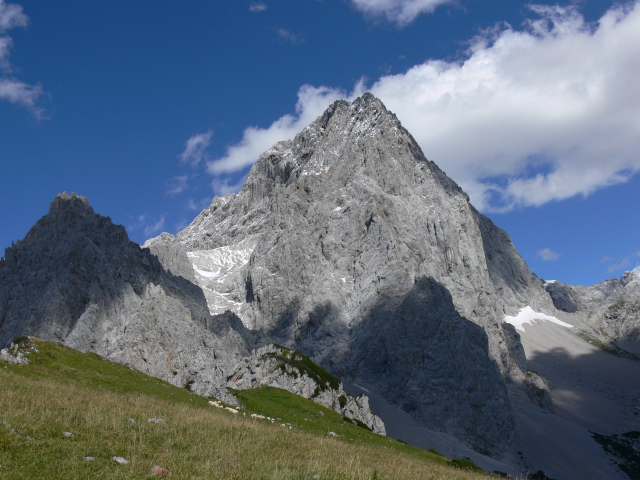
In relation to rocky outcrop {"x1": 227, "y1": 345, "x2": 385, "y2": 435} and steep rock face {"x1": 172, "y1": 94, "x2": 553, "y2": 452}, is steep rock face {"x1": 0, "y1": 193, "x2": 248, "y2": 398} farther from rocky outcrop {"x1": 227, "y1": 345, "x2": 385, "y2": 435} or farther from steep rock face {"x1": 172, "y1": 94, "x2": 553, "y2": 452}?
steep rock face {"x1": 172, "y1": 94, "x2": 553, "y2": 452}

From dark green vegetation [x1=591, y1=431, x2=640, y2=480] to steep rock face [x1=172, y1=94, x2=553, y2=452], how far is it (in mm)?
30254

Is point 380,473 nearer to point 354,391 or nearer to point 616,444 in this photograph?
point 354,391

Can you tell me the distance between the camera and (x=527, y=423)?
5295 inches

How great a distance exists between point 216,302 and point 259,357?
12762 centimetres

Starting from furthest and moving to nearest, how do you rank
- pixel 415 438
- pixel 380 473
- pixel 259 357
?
pixel 415 438, pixel 259 357, pixel 380 473

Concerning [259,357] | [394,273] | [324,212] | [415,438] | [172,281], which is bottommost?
[415,438]

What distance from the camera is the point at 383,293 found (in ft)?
505

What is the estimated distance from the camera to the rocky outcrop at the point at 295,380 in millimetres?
59188

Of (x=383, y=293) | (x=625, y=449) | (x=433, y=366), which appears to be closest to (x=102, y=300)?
(x=383, y=293)

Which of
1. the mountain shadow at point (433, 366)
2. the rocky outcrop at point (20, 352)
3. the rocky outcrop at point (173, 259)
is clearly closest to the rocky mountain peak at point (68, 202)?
the rocky outcrop at point (173, 259)

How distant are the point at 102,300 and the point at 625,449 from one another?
14782 cm

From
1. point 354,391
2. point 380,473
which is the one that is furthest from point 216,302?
point 380,473

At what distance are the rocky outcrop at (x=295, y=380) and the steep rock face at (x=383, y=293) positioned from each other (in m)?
65.3

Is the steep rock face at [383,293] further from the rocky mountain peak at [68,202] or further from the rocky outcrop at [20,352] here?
the rocky outcrop at [20,352]
